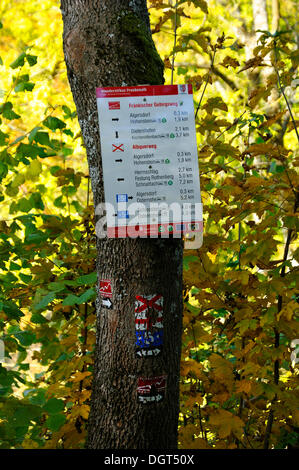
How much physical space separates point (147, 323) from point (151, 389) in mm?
229

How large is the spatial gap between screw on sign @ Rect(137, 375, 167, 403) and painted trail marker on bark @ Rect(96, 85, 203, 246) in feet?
Answer: 1.63

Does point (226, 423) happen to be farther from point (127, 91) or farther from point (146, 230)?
point (127, 91)

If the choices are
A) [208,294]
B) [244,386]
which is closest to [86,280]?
[208,294]

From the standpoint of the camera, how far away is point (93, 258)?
238 centimetres

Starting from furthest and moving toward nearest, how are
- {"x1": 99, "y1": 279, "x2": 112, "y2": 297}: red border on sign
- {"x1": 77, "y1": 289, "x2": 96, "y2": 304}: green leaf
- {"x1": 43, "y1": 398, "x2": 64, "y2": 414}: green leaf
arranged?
1. {"x1": 99, "y1": 279, "x2": 112, "y2": 297}: red border on sign
2. {"x1": 77, "y1": 289, "x2": 96, "y2": 304}: green leaf
3. {"x1": 43, "y1": 398, "x2": 64, "y2": 414}: green leaf

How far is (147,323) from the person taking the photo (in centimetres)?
171

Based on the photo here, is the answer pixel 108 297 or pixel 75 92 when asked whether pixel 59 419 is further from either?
pixel 75 92

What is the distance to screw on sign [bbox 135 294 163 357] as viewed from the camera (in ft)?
5.58

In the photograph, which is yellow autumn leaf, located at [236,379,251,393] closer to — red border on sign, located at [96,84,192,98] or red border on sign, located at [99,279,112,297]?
red border on sign, located at [99,279,112,297]

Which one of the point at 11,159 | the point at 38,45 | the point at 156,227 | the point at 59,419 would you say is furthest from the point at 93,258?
the point at 38,45

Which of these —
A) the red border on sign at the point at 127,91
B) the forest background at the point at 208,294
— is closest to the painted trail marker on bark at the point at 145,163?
the red border on sign at the point at 127,91

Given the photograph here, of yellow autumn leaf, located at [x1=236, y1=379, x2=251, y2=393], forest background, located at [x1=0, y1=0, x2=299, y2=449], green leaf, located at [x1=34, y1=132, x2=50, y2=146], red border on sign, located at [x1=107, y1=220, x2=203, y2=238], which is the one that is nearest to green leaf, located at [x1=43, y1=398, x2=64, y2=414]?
forest background, located at [x1=0, y1=0, x2=299, y2=449]

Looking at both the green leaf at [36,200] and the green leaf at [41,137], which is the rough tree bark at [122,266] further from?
the green leaf at [36,200]

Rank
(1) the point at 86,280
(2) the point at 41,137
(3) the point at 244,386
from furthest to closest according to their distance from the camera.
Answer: (2) the point at 41,137 → (3) the point at 244,386 → (1) the point at 86,280
